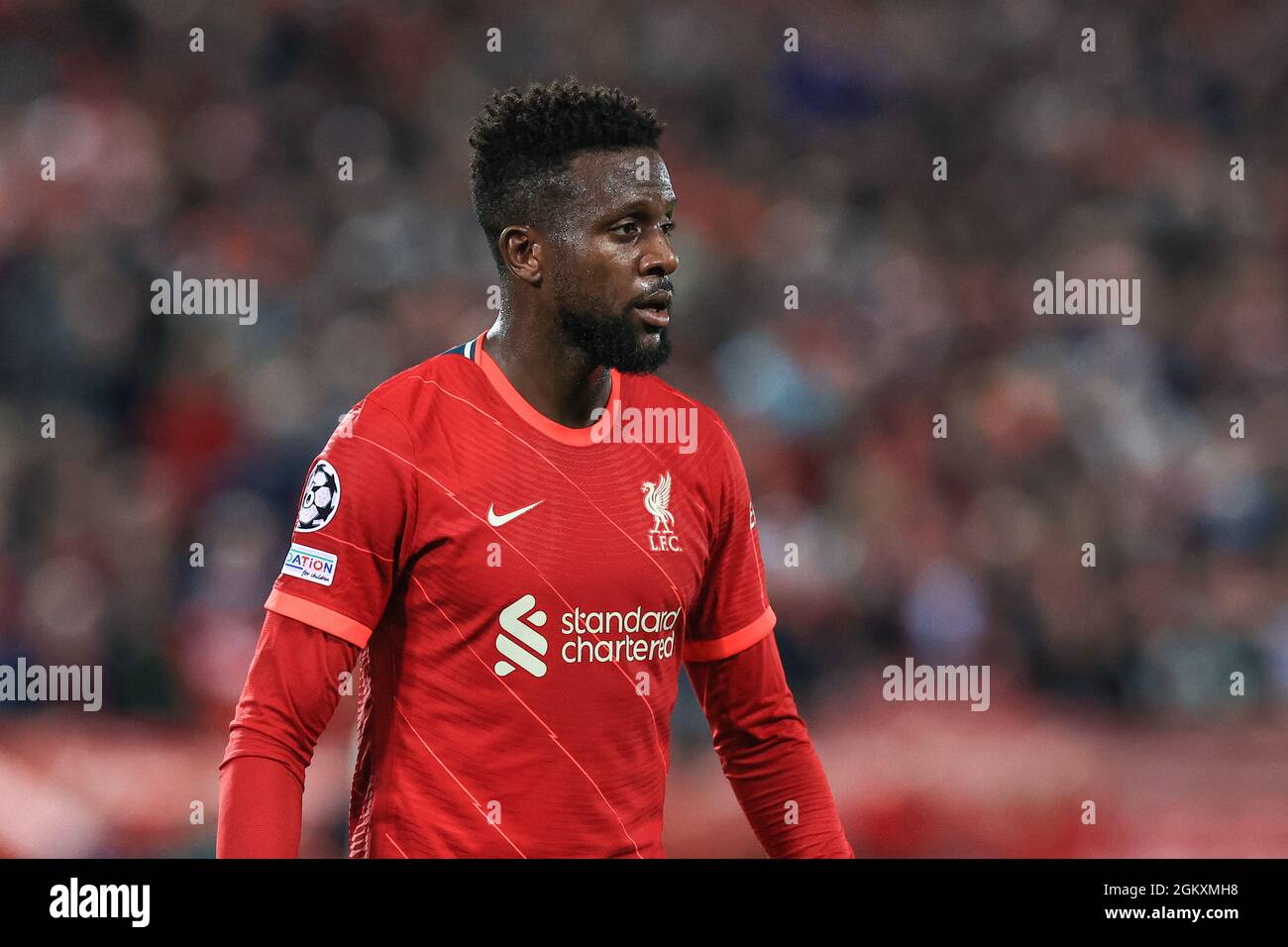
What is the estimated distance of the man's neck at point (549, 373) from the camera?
2.57 meters

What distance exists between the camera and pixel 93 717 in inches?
183

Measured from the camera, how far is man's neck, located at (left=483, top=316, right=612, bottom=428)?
257cm

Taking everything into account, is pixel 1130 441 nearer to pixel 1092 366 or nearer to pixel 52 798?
pixel 1092 366

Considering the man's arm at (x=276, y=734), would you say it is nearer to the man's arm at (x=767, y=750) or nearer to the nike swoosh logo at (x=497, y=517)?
the nike swoosh logo at (x=497, y=517)

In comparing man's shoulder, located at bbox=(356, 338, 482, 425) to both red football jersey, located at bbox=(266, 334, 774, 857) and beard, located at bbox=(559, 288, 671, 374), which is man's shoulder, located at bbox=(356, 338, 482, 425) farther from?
beard, located at bbox=(559, 288, 671, 374)

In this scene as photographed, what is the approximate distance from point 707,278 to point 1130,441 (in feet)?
5.78

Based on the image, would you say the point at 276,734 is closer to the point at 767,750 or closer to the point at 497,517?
the point at 497,517

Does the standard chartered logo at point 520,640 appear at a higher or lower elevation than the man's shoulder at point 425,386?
lower

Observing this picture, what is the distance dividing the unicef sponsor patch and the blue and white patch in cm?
4

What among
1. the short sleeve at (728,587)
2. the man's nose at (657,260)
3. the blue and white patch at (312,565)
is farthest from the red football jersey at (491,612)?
the man's nose at (657,260)

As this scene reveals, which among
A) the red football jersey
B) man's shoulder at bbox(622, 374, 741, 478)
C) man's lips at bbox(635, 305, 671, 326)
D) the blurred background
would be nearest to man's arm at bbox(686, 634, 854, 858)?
the red football jersey

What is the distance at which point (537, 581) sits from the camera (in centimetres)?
240

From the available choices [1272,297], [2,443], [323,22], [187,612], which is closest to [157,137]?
[323,22]

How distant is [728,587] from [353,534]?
709mm
